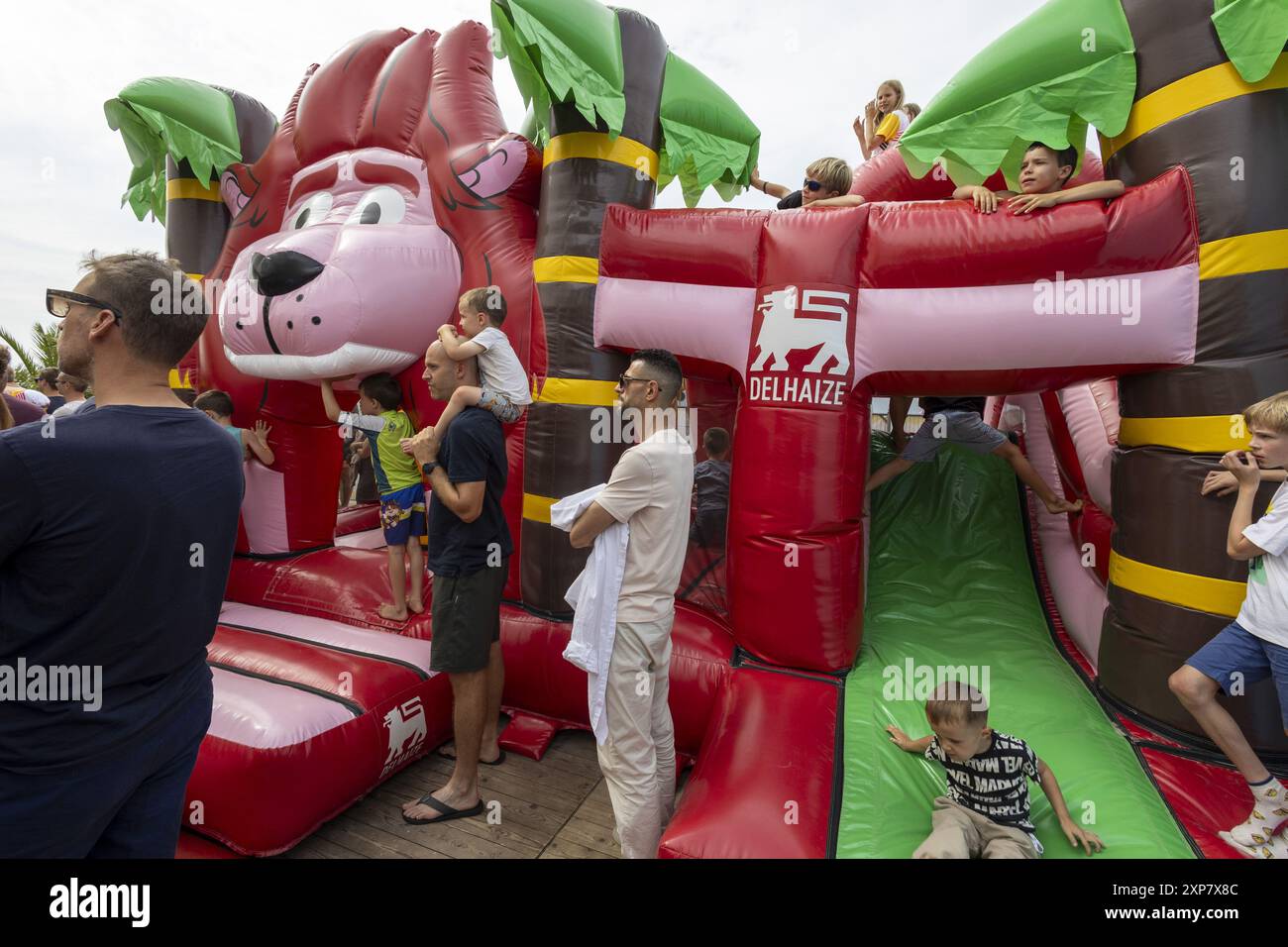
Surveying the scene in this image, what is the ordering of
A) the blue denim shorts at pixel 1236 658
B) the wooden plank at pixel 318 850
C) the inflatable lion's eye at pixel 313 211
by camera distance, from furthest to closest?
the inflatable lion's eye at pixel 313 211 < the wooden plank at pixel 318 850 < the blue denim shorts at pixel 1236 658

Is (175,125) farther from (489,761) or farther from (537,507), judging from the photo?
(489,761)

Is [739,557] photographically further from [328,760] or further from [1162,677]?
[328,760]

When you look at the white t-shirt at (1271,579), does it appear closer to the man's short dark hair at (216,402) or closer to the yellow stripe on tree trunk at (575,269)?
the yellow stripe on tree trunk at (575,269)

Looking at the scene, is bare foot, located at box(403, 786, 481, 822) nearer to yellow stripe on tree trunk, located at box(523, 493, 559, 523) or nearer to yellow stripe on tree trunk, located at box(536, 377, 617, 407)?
yellow stripe on tree trunk, located at box(523, 493, 559, 523)

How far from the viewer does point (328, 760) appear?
2045mm

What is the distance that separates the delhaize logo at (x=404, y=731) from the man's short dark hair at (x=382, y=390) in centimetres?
130

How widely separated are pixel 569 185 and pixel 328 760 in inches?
89.0

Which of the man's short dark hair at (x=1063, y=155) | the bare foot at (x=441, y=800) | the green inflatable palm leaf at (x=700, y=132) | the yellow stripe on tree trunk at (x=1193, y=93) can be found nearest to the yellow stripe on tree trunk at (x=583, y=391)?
the green inflatable palm leaf at (x=700, y=132)

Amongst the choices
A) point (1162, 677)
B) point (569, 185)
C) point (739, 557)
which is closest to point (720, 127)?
point (569, 185)

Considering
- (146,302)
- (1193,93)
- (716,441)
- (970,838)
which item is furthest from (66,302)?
(716,441)

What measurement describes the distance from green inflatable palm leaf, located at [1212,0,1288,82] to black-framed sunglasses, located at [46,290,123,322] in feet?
9.15

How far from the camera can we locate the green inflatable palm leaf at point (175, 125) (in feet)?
11.3

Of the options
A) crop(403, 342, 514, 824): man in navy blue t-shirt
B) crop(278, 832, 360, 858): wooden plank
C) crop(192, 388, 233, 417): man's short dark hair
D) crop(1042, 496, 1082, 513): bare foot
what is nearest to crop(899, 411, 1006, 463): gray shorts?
crop(1042, 496, 1082, 513): bare foot

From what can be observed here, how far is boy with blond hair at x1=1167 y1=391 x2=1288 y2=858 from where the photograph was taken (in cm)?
169
